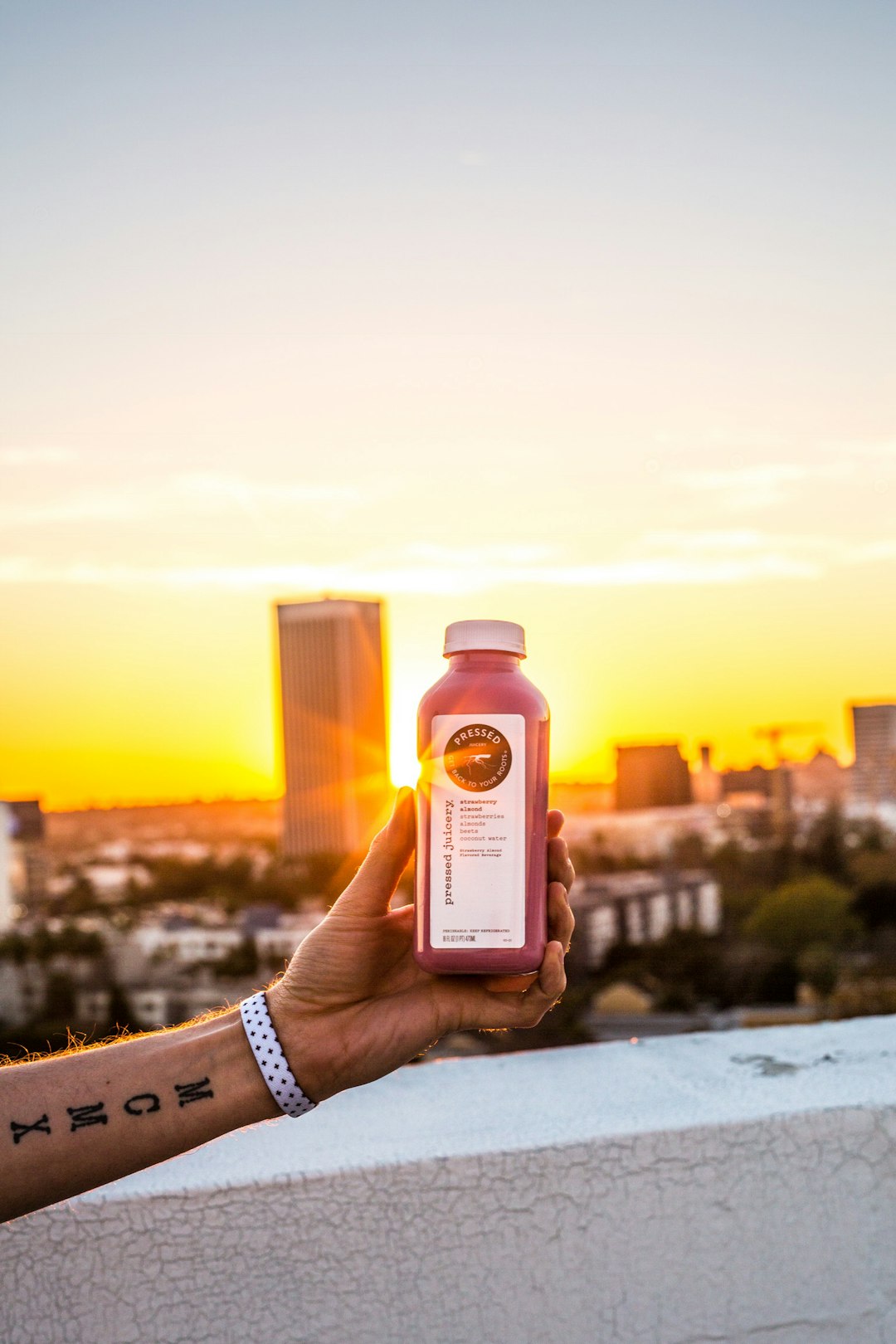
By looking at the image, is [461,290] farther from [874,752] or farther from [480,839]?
[874,752]

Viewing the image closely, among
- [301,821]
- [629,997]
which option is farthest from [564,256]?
[301,821]

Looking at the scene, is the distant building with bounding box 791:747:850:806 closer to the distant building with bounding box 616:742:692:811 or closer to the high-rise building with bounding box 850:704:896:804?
the high-rise building with bounding box 850:704:896:804

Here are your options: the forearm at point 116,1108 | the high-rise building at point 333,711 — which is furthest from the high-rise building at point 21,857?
the forearm at point 116,1108

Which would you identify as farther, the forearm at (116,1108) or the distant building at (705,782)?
the distant building at (705,782)

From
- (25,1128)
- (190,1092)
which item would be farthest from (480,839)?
(25,1128)

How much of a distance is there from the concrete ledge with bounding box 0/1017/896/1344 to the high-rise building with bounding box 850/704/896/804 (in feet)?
177

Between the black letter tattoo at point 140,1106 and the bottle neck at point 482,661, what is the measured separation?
1.67ft

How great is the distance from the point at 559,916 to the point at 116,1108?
466mm

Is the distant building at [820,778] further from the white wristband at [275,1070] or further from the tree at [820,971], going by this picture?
the white wristband at [275,1070]

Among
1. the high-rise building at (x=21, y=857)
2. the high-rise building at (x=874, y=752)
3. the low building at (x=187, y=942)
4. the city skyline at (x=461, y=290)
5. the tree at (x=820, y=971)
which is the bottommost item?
the tree at (x=820, y=971)

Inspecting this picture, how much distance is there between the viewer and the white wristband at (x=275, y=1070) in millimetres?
1182

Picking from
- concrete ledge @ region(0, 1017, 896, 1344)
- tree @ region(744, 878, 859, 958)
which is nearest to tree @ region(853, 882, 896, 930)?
tree @ region(744, 878, 859, 958)

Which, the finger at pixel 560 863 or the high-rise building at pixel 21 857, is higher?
the finger at pixel 560 863

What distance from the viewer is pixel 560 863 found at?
1.17m
